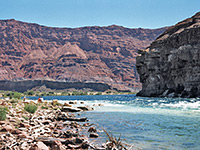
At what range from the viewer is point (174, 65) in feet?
239

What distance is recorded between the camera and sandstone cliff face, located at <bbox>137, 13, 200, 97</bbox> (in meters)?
65.8

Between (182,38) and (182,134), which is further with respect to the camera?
(182,38)

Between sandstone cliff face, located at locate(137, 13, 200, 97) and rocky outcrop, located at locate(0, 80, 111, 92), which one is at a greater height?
sandstone cliff face, located at locate(137, 13, 200, 97)

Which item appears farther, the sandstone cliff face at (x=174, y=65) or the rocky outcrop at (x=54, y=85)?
the rocky outcrop at (x=54, y=85)

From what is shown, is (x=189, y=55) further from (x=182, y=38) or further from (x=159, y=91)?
(x=159, y=91)

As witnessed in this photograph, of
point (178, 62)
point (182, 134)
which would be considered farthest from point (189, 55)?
point (182, 134)

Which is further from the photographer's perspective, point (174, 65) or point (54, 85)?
point (54, 85)

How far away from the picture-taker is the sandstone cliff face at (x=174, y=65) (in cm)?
6581

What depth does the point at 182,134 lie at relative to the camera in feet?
42.2

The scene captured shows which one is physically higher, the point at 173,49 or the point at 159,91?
the point at 173,49

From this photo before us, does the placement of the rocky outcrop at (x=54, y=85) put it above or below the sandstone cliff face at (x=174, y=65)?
below

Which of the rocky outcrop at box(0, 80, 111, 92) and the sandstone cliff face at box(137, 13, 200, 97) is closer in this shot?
the sandstone cliff face at box(137, 13, 200, 97)

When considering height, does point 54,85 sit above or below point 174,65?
below

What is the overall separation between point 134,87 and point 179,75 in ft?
419
